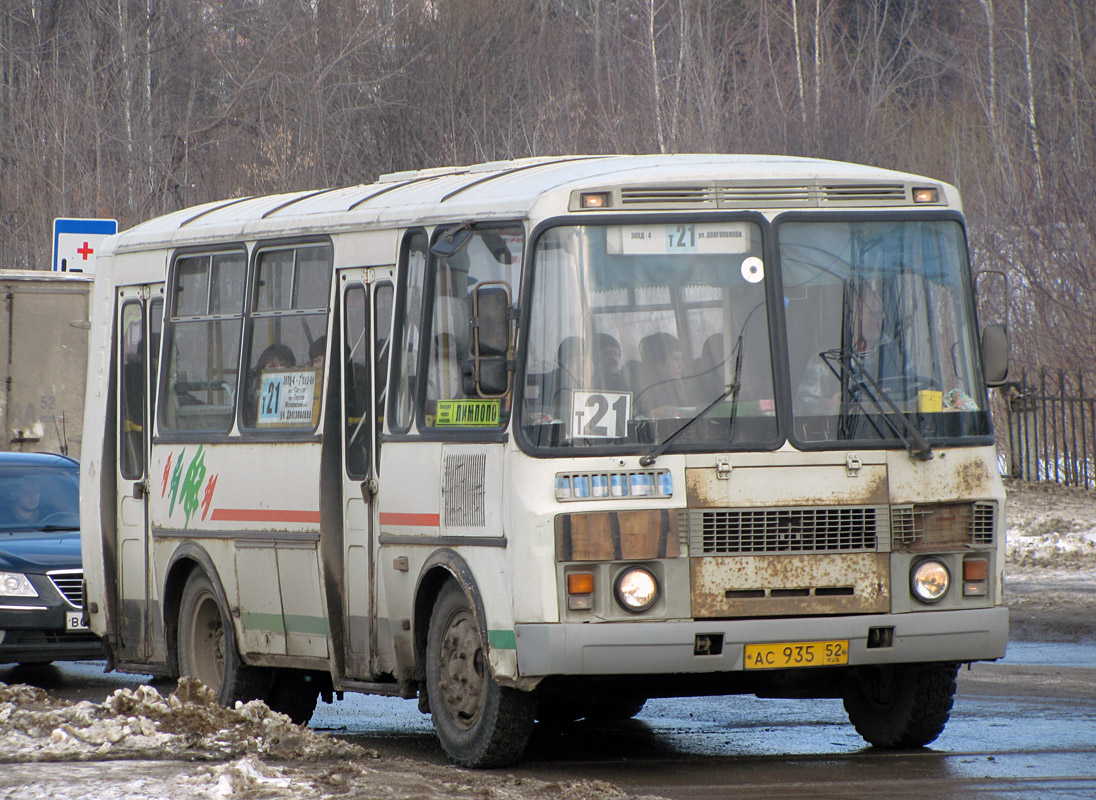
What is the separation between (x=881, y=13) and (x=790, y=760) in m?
42.2

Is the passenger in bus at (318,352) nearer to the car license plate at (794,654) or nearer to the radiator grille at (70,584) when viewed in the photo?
the car license plate at (794,654)

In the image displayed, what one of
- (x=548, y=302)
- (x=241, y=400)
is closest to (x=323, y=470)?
(x=241, y=400)

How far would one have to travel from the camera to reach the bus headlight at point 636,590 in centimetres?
791

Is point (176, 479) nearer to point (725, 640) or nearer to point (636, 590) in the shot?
point (636, 590)

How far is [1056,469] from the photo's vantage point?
23.6m

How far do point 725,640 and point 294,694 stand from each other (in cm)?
355

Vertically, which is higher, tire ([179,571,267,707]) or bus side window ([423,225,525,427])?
bus side window ([423,225,525,427])

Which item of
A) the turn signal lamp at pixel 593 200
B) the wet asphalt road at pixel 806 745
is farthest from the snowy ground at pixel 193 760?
the turn signal lamp at pixel 593 200

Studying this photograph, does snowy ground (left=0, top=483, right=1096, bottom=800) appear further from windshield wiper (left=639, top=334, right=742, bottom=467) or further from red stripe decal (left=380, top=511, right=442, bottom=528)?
windshield wiper (left=639, top=334, right=742, bottom=467)

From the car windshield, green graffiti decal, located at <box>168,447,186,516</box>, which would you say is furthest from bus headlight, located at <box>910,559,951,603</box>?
the car windshield

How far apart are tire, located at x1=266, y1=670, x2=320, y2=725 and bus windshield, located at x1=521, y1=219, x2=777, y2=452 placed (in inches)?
132

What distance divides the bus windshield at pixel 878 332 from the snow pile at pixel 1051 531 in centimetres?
946

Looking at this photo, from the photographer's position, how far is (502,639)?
8039mm

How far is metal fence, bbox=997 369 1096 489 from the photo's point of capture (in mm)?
23406
